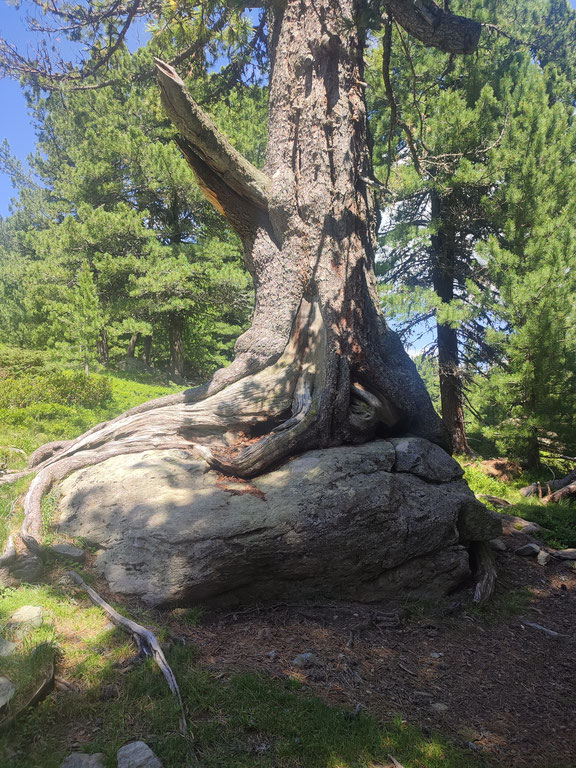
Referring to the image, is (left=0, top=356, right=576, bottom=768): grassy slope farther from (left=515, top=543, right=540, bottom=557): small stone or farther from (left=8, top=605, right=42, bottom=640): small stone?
(left=515, top=543, right=540, bottom=557): small stone

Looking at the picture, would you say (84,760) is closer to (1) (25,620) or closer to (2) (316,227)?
(1) (25,620)

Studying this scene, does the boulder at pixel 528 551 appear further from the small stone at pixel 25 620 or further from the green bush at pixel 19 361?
the green bush at pixel 19 361

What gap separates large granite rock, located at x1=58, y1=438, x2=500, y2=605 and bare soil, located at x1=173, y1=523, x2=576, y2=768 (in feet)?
0.77

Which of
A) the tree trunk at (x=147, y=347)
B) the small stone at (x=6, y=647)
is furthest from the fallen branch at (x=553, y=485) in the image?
the tree trunk at (x=147, y=347)

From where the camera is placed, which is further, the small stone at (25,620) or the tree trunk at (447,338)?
the tree trunk at (447,338)

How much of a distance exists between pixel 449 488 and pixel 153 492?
3.15m

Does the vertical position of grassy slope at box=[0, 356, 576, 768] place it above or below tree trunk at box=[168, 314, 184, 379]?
below

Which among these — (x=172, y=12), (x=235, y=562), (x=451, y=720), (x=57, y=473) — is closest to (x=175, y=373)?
(x=172, y=12)

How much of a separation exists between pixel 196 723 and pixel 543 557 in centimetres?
498

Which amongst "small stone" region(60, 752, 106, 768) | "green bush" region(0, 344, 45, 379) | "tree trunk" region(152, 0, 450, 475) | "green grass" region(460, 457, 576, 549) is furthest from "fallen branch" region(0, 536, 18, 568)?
"green bush" region(0, 344, 45, 379)

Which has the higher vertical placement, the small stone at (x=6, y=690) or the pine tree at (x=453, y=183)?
the pine tree at (x=453, y=183)

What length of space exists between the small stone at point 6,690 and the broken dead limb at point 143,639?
2.41 feet

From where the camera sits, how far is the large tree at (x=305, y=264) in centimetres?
523

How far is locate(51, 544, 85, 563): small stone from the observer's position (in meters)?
3.65
